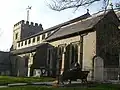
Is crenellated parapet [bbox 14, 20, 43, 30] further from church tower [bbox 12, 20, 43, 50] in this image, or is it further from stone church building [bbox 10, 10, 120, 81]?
stone church building [bbox 10, 10, 120, 81]

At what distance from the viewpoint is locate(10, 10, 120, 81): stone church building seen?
2833 cm

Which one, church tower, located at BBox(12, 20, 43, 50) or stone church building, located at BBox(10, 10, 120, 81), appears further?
church tower, located at BBox(12, 20, 43, 50)

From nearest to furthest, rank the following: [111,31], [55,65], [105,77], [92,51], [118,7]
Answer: [118,7]
[105,77]
[111,31]
[92,51]
[55,65]

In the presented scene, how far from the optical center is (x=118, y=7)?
16344 mm

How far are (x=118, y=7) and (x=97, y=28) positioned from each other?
1798 centimetres

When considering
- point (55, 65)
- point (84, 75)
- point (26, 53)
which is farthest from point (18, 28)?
point (84, 75)

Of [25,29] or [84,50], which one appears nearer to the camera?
[84,50]

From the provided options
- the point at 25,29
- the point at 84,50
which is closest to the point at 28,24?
the point at 25,29

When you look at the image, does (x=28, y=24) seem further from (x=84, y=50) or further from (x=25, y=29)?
(x=84, y=50)

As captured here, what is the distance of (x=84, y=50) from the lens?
119ft

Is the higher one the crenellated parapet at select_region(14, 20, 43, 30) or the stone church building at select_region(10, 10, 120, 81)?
the crenellated parapet at select_region(14, 20, 43, 30)

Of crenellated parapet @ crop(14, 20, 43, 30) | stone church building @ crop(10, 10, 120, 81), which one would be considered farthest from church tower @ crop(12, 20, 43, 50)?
stone church building @ crop(10, 10, 120, 81)

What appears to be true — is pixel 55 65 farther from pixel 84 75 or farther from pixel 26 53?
pixel 84 75

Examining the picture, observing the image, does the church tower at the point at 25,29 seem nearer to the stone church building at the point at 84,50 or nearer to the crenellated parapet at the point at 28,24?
the crenellated parapet at the point at 28,24
